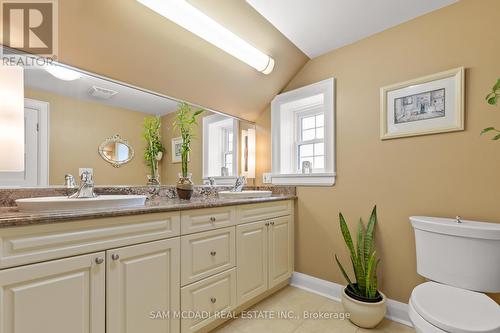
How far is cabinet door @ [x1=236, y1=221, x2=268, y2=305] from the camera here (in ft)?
5.36

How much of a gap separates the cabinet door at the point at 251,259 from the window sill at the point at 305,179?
568mm

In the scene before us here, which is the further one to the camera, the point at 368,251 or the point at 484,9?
the point at 368,251

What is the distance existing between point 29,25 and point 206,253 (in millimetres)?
1552

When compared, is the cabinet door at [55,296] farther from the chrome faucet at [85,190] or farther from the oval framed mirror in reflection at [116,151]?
the oval framed mirror in reflection at [116,151]

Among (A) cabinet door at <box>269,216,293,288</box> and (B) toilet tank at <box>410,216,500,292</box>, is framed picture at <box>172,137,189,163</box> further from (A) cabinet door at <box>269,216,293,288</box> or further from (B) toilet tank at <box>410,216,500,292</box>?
(B) toilet tank at <box>410,216,500,292</box>

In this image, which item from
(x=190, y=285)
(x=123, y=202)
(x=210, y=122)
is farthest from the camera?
(x=210, y=122)

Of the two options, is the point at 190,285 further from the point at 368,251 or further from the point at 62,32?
the point at 62,32

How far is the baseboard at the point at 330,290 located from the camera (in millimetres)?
1625

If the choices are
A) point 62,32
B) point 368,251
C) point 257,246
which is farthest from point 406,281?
point 62,32

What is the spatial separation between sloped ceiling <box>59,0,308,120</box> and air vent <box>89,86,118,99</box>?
0.35ft

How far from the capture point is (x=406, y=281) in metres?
A: 1.62

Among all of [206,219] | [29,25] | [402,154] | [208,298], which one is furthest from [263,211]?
[29,25]

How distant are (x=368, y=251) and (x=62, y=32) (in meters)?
2.32

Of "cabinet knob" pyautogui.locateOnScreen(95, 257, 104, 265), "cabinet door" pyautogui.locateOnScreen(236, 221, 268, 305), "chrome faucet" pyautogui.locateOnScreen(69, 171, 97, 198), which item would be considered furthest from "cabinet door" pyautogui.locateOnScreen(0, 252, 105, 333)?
"cabinet door" pyautogui.locateOnScreen(236, 221, 268, 305)
